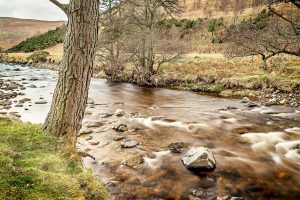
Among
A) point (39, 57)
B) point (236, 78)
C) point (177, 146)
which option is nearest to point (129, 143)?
point (177, 146)

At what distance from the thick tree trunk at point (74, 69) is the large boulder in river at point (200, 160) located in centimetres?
274

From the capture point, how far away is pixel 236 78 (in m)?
20.1

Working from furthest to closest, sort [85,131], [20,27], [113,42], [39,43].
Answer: [20,27] → [39,43] → [113,42] → [85,131]

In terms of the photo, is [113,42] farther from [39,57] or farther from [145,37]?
[39,57]

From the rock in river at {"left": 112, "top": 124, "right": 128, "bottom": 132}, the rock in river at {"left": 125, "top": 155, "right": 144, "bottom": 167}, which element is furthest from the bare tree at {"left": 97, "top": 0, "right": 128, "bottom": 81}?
the rock in river at {"left": 125, "top": 155, "right": 144, "bottom": 167}

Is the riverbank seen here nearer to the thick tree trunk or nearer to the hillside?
the thick tree trunk

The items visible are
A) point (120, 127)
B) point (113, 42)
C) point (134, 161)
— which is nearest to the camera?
point (134, 161)

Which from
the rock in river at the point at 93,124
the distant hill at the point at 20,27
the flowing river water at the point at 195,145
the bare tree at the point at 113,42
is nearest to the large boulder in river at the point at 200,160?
the flowing river water at the point at 195,145

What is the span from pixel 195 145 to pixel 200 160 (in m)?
1.63

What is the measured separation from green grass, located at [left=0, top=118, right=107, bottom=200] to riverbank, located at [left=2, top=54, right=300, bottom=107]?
1225 centimetres

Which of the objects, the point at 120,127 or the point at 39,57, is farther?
the point at 39,57

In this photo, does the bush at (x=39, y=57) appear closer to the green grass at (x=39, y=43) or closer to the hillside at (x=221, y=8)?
the green grass at (x=39, y=43)

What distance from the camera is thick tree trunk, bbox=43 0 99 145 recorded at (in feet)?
16.2

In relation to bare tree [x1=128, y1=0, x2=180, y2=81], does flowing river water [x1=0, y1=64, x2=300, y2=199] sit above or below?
below
